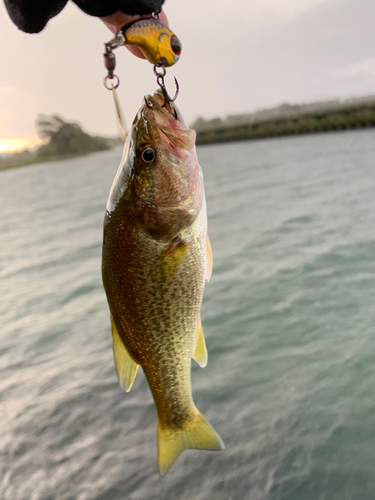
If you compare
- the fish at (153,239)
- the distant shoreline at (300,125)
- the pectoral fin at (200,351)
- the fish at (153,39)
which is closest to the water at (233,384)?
the pectoral fin at (200,351)

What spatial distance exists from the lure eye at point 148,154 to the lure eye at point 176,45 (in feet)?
1.97

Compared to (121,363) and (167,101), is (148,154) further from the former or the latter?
(121,363)

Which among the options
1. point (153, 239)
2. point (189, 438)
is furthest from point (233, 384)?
point (153, 239)

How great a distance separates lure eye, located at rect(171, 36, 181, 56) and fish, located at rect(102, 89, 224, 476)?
0.41m

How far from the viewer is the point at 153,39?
85.7 inches

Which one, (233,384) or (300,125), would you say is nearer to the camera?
(233,384)

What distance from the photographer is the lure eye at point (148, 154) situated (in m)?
1.99

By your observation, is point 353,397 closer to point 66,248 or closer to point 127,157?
point 127,157

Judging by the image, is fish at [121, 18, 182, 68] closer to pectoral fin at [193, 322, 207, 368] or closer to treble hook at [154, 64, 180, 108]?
treble hook at [154, 64, 180, 108]

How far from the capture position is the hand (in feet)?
7.45

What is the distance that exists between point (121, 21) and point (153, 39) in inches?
10.8

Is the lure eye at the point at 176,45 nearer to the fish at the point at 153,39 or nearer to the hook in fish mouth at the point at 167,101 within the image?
the fish at the point at 153,39

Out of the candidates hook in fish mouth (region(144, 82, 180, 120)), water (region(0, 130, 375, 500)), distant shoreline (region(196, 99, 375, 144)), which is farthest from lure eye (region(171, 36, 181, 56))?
distant shoreline (region(196, 99, 375, 144))

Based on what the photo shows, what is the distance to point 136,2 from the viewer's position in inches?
86.0
